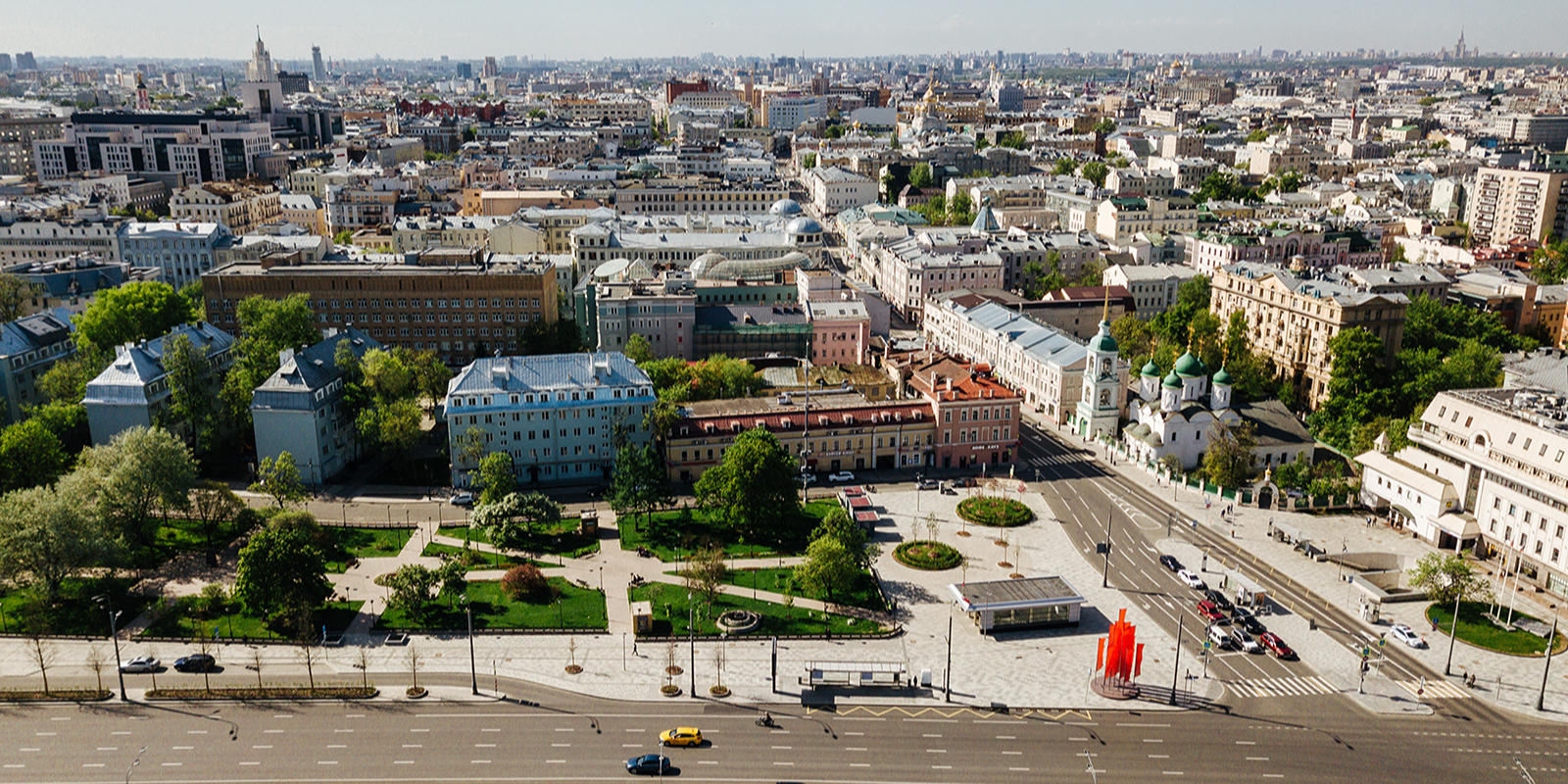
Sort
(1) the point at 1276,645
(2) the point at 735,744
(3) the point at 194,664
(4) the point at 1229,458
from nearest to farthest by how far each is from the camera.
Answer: (2) the point at 735,744 → (3) the point at 194,664 → (1) the point at 1276,645 → (4) the point at 1229,458

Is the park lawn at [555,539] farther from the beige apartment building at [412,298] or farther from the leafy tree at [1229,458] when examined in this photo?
the leafy tree at [1229,458]

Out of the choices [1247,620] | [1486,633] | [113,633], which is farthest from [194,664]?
[1486,633]

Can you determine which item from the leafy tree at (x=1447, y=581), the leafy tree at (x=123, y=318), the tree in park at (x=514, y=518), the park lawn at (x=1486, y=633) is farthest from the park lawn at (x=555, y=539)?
the park lawn at (x=1486, y=633)

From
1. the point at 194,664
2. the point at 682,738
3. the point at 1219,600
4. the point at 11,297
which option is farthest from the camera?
the point at 11,297

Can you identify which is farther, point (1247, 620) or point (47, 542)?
point (1247, 620)

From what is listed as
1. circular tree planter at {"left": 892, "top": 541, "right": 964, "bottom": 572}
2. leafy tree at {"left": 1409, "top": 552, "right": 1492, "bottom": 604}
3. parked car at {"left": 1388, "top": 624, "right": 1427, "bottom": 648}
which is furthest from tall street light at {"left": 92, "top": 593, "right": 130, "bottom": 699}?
leafy tree at {"left": 1409, "top": 552, "right": 1492, "bottom": 604}

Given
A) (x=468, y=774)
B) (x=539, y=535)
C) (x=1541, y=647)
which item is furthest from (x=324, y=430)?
(x=1541, y=647)

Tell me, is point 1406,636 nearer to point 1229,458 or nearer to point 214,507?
point 1229,458
